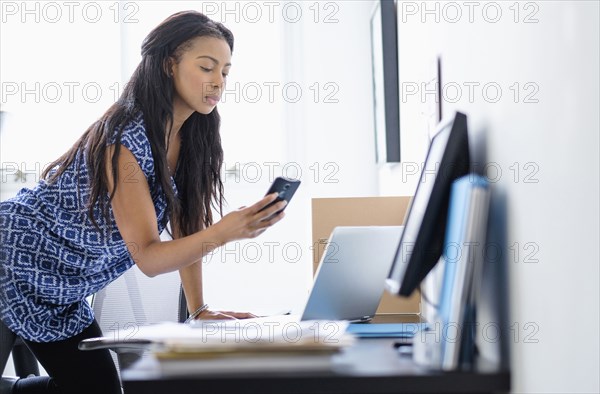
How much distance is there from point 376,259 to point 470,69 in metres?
0.38

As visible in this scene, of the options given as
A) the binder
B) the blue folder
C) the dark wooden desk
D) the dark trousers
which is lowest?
the dark trousers

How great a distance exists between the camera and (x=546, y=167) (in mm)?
896

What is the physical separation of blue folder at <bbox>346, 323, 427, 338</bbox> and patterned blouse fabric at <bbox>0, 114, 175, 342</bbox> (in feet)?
1.71

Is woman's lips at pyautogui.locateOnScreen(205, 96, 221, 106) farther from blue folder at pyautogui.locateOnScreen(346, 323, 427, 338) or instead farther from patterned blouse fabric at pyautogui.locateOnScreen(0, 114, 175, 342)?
blue folder at pyautogui.locateOnScreen(346, 323, 427, 338)

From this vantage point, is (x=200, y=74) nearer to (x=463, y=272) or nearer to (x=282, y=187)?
(x=282, y=187)

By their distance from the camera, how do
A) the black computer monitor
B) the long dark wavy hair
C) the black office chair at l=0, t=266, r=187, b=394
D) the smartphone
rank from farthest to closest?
the black office chair at l=0, t=266, r=187, b=394 < the long dark wavy hair < the smartphone < the black computer monitor

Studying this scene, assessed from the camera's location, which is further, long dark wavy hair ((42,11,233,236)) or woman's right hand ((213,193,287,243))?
long dark wavy hair ((42,11,233,236))

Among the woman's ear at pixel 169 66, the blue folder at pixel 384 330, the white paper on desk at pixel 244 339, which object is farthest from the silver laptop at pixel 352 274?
the woman's ear at pixel 169 66

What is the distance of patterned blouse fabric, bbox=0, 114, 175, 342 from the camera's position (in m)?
1.56

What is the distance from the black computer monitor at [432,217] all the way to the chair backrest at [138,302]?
3.25ft

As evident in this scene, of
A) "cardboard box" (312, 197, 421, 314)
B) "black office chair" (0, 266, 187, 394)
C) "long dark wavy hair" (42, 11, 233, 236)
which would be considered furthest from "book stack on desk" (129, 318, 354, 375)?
"black office chair" (0, 266, 187, 394)

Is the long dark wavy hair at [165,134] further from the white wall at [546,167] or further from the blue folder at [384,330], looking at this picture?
the white wall at [546,167]

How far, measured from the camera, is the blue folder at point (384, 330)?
3.88ft

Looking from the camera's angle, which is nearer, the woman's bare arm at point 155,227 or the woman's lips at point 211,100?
the woman's bare arm at point 155,227
